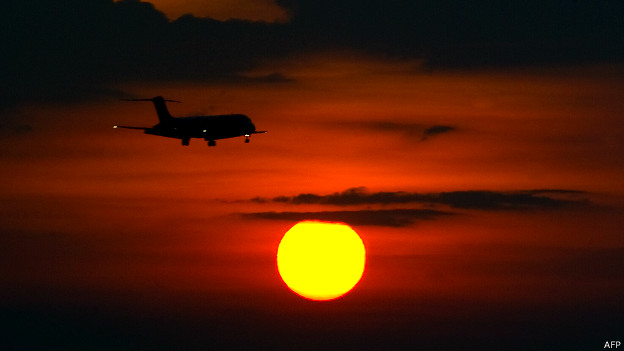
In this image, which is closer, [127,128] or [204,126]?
[127,128]

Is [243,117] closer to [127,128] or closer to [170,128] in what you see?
[170,128]

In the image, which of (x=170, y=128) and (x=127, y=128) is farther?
(x=170, y=128)

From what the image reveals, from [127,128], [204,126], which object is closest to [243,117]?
[204,126]

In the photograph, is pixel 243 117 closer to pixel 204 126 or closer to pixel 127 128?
pixel 204 126

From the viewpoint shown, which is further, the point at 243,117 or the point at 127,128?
the point at 243,117
